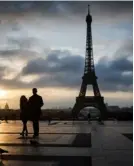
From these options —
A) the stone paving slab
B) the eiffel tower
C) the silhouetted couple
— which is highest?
the eiffel tower

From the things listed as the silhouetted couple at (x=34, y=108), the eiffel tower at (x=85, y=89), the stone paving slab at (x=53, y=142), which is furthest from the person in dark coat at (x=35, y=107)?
the eiffel tower at (x=85, y=89)

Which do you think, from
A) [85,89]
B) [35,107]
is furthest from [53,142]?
[85,89]

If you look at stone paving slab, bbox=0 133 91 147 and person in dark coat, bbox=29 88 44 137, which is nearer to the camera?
stone paving slab, bbox=0 133 91 147

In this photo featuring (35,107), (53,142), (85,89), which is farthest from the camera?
(85,89)

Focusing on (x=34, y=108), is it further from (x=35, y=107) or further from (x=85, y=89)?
(x=85, y=89)

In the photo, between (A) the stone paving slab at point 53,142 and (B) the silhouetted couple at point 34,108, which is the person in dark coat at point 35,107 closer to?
(B) the silhouetted couple at point 34,108

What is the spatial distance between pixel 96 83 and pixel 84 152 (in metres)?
60.4

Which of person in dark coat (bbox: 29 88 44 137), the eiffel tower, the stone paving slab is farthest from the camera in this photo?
the eiffel tower

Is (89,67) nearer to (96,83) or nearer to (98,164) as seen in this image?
(96,83)

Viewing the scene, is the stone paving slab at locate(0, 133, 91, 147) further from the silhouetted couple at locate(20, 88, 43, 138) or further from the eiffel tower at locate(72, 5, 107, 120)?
the eiffel tower at locate(72, 5, 107, 120)

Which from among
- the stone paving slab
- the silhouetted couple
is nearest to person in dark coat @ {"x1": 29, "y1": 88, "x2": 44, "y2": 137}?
the silhouetted couple

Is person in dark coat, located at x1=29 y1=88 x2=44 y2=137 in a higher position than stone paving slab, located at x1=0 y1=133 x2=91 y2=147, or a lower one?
higher

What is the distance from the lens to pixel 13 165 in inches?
280

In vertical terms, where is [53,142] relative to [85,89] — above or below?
below
